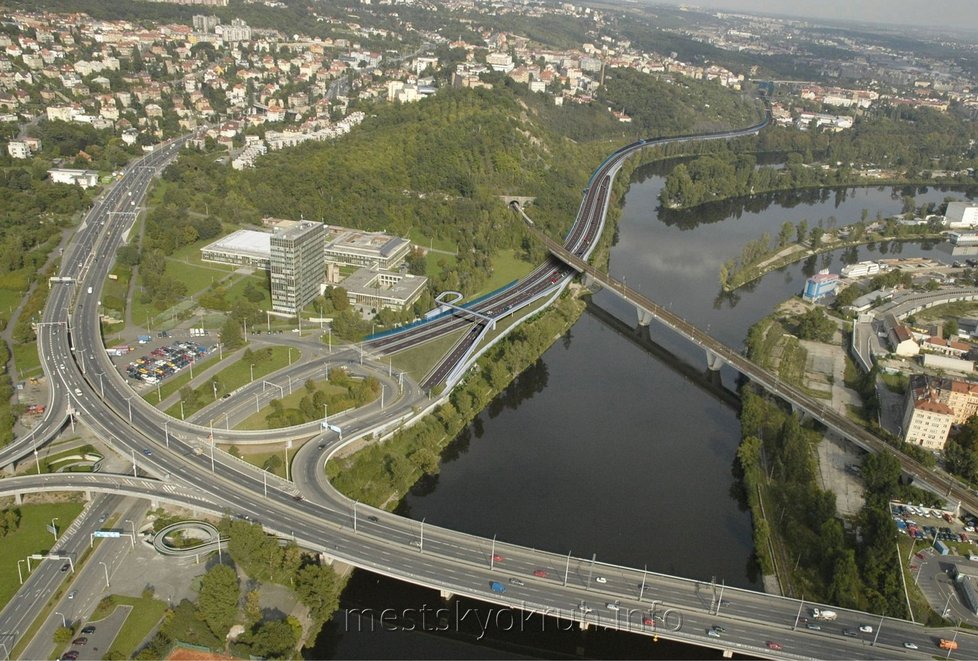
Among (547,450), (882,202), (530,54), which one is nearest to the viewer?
(547,450)

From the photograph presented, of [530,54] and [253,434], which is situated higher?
[530,54]

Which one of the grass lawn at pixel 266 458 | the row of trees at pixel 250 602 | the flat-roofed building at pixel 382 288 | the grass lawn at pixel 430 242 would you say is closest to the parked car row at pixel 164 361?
the grass lawn at pixel 266 458

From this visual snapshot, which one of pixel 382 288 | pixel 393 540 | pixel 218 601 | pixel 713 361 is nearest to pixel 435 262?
pixel 382 288

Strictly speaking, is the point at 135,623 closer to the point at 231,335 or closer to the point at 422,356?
the point at 231,335

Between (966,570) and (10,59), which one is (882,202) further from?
(10,59)

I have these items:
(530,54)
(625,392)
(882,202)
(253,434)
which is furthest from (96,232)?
(530,54)

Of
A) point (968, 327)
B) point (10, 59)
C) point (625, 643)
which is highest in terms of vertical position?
point (10, 59)

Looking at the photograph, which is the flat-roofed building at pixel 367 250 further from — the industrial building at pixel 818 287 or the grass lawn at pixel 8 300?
the industrial building at pixel 818 287
